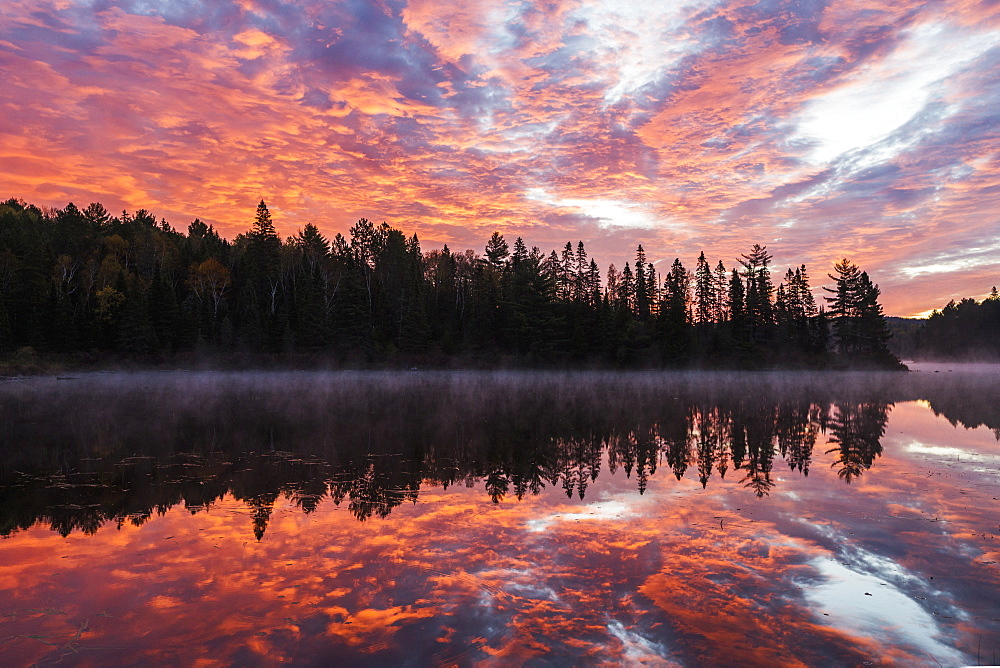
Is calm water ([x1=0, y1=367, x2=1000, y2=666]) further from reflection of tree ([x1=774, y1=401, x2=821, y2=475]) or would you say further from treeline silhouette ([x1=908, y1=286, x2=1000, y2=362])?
treeline silhouette ([x1=908, y1=286, x2=1000, y2=362])

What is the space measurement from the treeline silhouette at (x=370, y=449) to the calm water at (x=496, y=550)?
0.49 feet

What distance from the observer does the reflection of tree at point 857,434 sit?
49.3 feet

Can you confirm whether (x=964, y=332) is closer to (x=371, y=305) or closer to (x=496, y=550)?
(x=371, y=305)

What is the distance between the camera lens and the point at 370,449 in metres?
16.9

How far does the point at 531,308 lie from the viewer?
88812 mm

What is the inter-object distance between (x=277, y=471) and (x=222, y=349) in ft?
239

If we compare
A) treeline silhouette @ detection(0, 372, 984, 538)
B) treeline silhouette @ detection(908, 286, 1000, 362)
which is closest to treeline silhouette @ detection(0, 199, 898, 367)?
treeline silhouette @ detection(0, 372, 984, 538)

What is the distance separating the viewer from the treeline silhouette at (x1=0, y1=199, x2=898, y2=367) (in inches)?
2987

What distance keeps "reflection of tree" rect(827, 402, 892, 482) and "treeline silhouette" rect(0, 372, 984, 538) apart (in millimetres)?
80

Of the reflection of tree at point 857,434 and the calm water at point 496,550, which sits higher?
the reflection of tree at point 857,434

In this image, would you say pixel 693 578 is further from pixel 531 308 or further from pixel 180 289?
pixel 180 289

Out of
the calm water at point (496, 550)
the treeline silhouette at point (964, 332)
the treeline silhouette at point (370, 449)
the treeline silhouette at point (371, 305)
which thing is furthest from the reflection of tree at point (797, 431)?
the treeline silhouette at point (964, 332)

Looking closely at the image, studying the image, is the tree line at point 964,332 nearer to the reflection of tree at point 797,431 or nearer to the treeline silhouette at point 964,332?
the treeline silhouette at point 964,332

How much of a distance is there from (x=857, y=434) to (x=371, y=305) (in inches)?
3189
